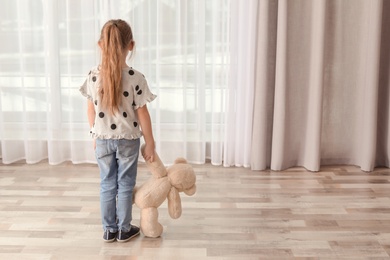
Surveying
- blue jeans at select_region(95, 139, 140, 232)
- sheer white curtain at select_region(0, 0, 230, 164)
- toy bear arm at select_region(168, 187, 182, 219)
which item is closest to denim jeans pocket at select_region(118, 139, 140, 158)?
blue jeans at select_region(95, 139, 140, 232)

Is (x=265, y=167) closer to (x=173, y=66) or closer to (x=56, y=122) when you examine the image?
(x=173, y=66)

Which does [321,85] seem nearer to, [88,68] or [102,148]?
[88,68]

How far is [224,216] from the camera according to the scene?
9.27 ft

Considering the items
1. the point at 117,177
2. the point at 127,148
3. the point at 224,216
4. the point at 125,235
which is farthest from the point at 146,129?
the point at 224,216

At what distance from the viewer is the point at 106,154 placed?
7.82ft

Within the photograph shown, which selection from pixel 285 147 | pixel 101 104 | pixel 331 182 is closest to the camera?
pixel 101 104

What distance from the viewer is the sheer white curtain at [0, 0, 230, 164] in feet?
11.8

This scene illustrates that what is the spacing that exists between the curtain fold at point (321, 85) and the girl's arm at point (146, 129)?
1.29 m

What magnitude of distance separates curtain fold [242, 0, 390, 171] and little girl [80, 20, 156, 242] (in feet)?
4.41

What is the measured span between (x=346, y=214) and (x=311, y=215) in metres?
0.19

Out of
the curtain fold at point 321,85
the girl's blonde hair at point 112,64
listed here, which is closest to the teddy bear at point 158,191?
the girl's blonde hair at point 112,64

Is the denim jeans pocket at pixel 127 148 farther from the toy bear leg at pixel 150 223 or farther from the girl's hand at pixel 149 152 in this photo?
the toy bear leg at pixel 150 223

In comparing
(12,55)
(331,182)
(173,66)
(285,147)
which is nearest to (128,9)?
(173,66)

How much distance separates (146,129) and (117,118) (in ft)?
0.45
